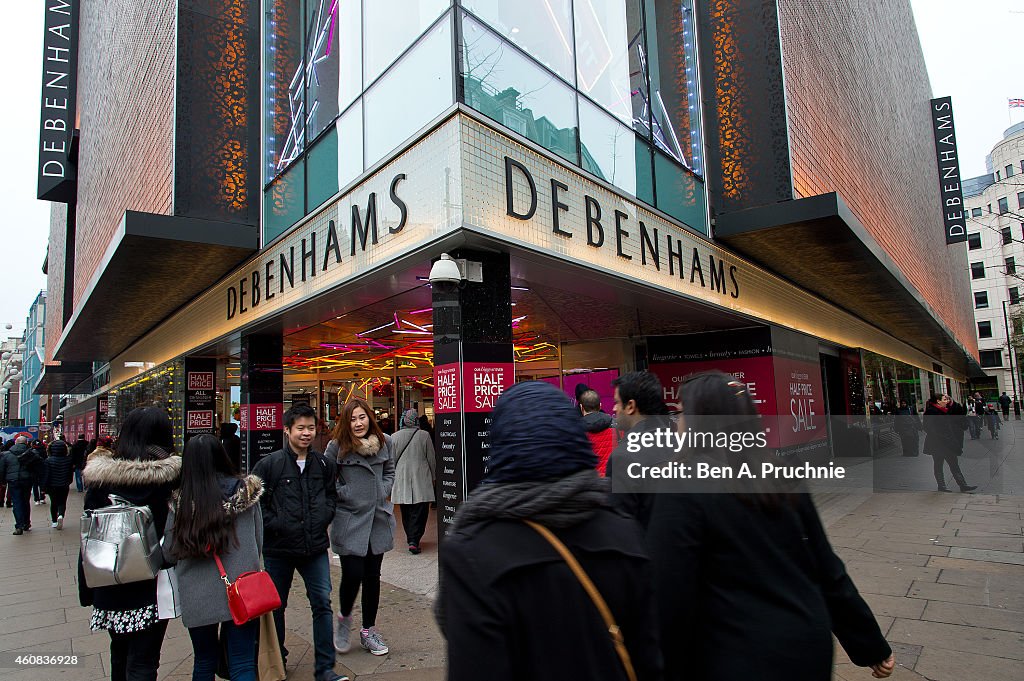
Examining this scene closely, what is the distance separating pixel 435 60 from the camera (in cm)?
641

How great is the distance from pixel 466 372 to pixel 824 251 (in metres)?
7.94

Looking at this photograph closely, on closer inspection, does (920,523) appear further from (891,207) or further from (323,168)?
(891,207)

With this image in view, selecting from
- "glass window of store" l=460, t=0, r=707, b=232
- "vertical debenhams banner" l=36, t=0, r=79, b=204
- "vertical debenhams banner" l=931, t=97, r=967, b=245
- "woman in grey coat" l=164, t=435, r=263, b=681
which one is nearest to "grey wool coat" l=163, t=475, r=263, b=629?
"woman in grey coat" l=164, t=435, r=263, b=681

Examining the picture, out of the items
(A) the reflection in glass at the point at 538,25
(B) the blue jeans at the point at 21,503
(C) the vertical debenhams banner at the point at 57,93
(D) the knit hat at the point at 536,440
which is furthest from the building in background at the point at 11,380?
(D) the knit hat at the point at 536,440

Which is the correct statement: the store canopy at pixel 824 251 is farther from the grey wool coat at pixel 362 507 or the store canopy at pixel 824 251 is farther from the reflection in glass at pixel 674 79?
the grey wool coat at pixel 362 507

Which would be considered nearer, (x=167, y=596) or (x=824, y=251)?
(x=167, y=596)

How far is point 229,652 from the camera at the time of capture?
332cm

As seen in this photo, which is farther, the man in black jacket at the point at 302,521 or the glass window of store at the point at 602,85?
the glass window of store at the point at 602,85

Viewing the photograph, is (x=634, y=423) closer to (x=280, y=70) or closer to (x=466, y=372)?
(x=466, y=372)

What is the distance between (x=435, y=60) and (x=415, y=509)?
513 cm

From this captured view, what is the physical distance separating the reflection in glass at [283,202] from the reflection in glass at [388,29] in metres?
2.30

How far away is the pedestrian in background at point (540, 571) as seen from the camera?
48.9 inches

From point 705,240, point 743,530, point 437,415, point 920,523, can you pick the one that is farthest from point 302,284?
point 920,523

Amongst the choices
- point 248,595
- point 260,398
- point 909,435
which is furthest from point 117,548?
point 909,435
